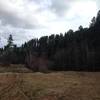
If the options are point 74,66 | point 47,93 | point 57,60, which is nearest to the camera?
point 47,93

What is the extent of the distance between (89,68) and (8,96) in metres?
34.9

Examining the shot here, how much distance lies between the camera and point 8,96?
696 inches

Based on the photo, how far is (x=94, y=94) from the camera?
1778cm

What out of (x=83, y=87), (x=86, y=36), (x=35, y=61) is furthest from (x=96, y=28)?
(x=83, y=87)

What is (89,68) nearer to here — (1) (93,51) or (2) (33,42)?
(1) (93,51)

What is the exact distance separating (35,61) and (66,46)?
15490 mm

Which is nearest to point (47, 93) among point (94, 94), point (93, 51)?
point (94, 94)

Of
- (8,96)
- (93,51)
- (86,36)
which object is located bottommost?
(8,96)

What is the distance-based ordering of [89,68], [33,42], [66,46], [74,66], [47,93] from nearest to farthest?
[47,93] → [89,68] → [74,66] → [66,46] → [33,42]

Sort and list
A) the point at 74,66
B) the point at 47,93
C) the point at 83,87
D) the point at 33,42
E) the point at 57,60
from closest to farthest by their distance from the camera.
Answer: the point at 47,93, the point at 83,87, the point at 74,66, the point at 57,60, the point at 33,42

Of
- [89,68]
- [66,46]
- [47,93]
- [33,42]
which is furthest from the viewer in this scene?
[33,42]

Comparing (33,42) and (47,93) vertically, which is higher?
(33,42)

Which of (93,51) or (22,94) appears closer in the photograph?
(22,94)

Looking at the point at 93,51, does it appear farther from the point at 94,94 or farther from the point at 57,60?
the point at 94,94
